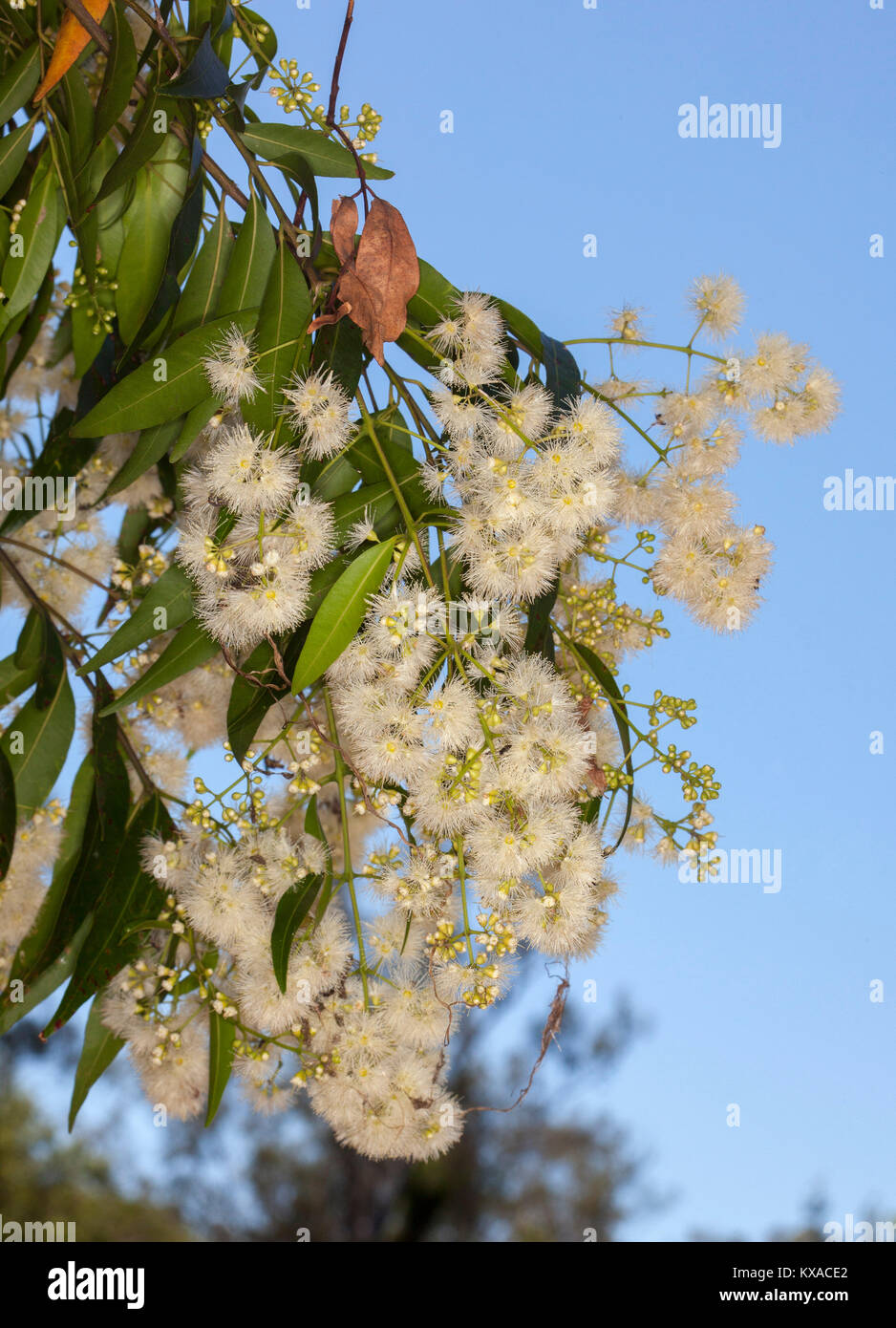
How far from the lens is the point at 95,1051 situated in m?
1.35

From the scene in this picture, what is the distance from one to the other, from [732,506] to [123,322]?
622 millimetres

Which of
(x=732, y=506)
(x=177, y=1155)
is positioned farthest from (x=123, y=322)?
(x=177, y=1155)

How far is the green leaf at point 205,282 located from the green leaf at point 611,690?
480 mm

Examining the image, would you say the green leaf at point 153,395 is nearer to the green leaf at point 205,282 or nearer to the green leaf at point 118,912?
the green leaf at point 205,282

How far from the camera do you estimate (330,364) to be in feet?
3.45

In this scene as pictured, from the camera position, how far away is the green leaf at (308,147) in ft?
3.58

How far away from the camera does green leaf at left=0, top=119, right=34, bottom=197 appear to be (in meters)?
1.20

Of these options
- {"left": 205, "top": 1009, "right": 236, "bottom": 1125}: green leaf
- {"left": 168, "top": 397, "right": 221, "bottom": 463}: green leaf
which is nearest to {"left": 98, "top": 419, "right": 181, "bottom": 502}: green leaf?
{"left": 168, "top": 397, "right": 221, "bottom": 463}: green leaf

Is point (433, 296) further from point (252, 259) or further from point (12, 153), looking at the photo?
point (12, 153)

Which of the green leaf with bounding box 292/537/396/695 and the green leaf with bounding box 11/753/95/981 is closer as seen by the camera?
the green leaf with bounding box 292/537/396/695

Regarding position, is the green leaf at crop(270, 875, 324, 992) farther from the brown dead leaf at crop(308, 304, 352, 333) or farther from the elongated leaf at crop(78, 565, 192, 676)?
the brown dead leaf at crop(308, 304, 352, 333)

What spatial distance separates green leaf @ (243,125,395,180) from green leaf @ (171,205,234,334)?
112 mm
